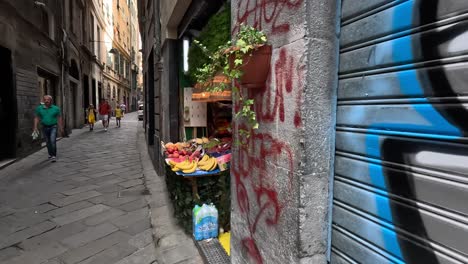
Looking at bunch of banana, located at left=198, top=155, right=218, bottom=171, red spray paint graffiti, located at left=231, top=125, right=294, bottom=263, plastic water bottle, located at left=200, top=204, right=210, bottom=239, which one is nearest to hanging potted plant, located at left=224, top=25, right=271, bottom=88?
red spray paint graffiti, located at left=231, top=125, right=294, bottom=263

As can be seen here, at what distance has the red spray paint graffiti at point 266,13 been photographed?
1837mm

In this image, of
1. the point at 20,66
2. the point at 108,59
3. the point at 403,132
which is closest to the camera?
the point at 403,132

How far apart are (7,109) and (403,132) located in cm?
902

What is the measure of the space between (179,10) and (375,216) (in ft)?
13.7

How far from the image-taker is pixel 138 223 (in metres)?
3.95

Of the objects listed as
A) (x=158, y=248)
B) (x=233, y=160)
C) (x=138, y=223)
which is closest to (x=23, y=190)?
(x=138, y=223)

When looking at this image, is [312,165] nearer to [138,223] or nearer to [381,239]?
[381,239]

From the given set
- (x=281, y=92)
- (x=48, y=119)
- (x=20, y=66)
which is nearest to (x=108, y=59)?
(x=20, y=66)

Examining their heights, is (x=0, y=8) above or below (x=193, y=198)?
above

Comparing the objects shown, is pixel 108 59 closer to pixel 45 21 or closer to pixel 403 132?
pixel 45 21

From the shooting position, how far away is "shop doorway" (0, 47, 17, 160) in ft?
24.6

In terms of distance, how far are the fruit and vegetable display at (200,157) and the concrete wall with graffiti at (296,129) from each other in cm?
129

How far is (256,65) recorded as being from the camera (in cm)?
197

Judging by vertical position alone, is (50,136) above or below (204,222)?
above
